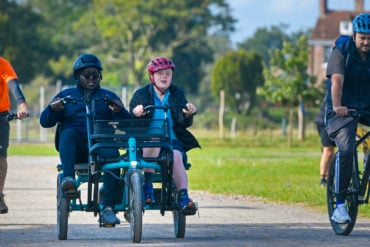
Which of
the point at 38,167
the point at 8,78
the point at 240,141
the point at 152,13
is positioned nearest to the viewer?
the point at 8,78

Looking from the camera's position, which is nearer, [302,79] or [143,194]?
[143,194]

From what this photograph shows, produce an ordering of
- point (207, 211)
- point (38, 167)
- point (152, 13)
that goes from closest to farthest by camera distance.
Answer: point (207, 211) < point (38, 167) < point (152, 13)

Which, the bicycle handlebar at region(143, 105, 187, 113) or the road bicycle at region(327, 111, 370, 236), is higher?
the bicycle handlebar at region(143, 105, 187, 113)

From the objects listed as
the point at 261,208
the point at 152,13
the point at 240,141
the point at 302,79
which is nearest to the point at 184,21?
the point at 152,13

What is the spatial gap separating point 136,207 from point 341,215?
212cm

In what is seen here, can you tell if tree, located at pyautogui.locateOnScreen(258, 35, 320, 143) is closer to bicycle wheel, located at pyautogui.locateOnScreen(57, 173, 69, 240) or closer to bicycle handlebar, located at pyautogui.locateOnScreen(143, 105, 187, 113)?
bicycle handlebar, located at pyautogui.locateOnScreen(143, 105, 187, 113)

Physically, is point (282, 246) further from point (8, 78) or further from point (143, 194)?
point (8, 78)

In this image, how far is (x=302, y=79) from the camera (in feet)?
183

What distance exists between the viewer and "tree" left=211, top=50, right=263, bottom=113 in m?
81.1

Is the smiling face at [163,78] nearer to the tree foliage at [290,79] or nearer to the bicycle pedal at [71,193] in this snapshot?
the bicycle pedal at [71,193]

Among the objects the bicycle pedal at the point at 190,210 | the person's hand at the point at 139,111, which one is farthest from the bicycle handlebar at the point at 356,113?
the person's hand at the point at 139,111

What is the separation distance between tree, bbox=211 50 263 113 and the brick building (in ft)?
35.9

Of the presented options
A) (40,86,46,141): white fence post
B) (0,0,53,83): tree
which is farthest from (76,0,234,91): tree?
(40,86,46,141): white fence post

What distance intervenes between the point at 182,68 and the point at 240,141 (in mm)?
48665
